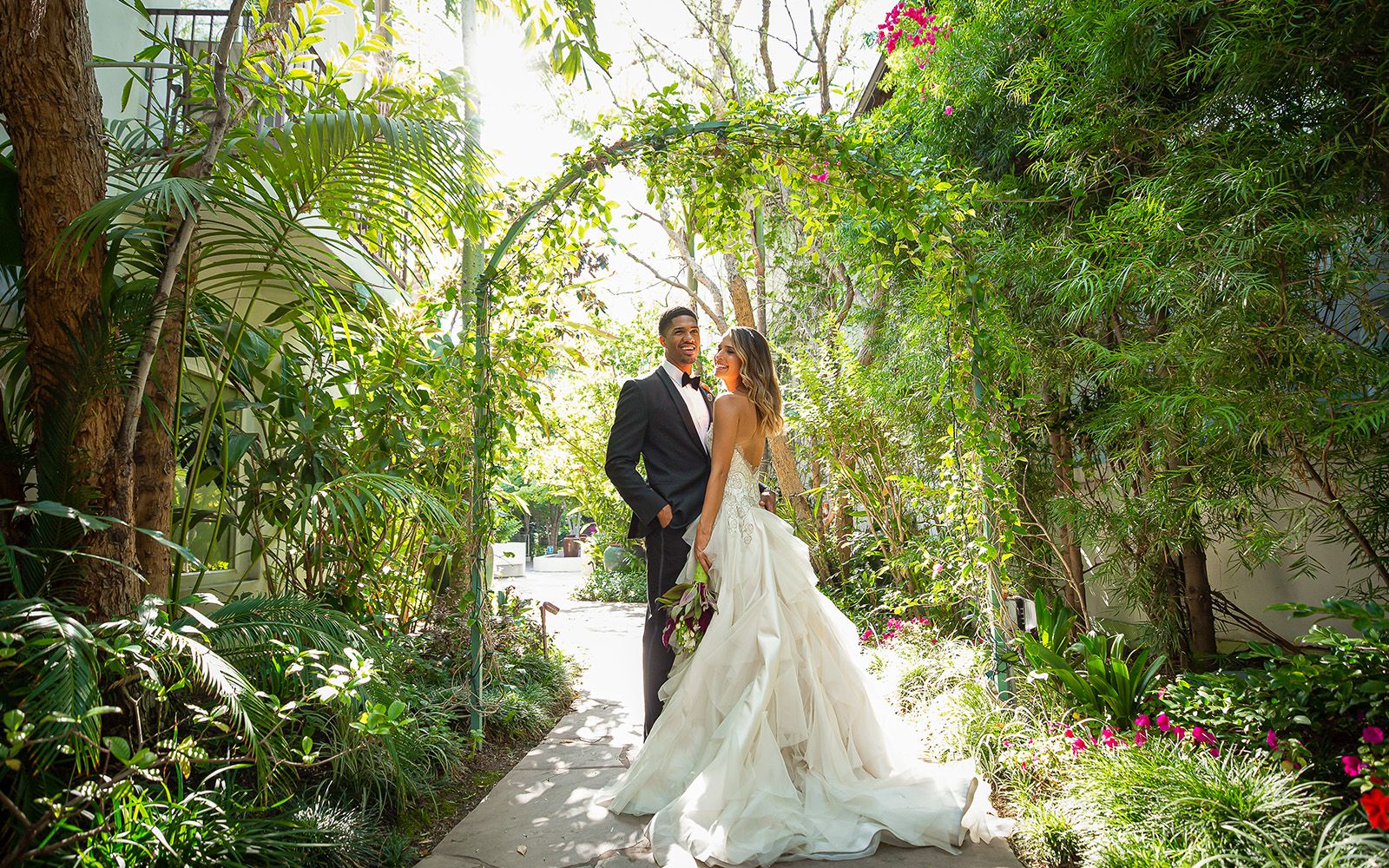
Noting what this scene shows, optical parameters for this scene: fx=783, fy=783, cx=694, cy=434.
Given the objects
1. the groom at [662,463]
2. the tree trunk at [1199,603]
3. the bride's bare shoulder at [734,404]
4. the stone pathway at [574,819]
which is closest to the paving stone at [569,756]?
the stone pathway at [574,819]

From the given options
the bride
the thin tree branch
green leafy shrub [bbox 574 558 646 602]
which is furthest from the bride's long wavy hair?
green leafy shrub [bbox 574 558 646 602]

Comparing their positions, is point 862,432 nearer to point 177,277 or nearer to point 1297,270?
point 1297,270

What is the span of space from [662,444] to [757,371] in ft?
1.91

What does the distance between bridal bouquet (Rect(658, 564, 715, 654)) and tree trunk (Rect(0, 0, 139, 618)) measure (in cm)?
190

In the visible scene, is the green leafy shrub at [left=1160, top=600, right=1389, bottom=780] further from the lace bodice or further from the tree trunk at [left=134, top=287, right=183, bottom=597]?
the tree trunk at [left=134, top=287, right=183, bottom=597]

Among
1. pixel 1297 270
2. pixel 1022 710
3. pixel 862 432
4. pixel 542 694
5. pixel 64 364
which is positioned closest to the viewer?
pixel 64 364

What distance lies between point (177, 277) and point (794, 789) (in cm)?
318

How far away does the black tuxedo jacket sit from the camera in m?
3.59

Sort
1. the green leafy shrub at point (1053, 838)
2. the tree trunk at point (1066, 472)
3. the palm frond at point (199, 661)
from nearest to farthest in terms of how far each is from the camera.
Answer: the palm frond at point (199, 661) < the green leafy shrub at point (1053, 838) < the tree trunk at point (1066, 472)

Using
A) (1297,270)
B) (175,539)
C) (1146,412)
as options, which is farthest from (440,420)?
(1297,270)

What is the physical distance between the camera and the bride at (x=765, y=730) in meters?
2.65

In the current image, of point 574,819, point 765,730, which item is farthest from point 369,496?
point 765,730

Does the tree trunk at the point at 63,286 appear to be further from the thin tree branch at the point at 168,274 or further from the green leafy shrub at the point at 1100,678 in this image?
the green leafy shrub at the point at 1100,678

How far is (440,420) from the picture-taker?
13.9 ft
